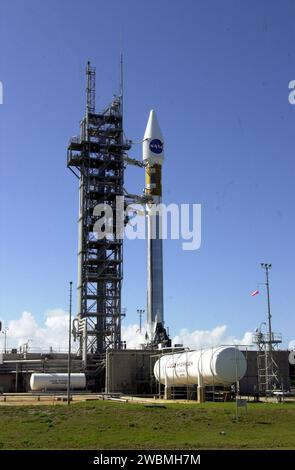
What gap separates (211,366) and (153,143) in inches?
1838

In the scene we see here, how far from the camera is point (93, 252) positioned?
92.8 metres

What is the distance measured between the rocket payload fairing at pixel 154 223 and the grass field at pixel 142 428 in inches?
1662

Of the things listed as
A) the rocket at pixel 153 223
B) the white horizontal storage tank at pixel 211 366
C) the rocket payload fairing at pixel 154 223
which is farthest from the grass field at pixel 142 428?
the rocket payload fairing at pixel 154 223

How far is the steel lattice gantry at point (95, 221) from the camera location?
91000 mm

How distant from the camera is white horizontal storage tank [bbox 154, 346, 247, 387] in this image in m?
55.4

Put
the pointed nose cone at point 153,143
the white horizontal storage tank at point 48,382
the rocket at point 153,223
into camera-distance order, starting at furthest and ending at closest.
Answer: the pointed nose cone at point 153,143, the rocket at point 153,223, the white horizontal storage tank at point 48,382

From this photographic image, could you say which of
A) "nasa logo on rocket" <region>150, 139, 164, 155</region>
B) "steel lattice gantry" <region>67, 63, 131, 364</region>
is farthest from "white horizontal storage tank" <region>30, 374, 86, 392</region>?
"nasa logo on rocket" <region>150, 139, 164, 155</region>

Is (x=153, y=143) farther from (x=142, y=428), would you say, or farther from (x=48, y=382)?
(x=142, y=428)

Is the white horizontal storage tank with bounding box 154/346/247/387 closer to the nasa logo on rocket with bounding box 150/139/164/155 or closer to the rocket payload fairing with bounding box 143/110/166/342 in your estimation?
the rocket payload fairing with bounding box 143/110/166/342

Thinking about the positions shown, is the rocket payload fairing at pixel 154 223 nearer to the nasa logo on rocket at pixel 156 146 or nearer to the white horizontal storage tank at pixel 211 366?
the nasa logo on rocket at pixel 156 146

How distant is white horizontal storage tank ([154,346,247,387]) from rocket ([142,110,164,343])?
2335cm

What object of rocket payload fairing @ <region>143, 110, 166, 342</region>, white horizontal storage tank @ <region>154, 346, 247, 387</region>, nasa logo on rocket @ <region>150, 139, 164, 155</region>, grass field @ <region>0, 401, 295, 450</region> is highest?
nasa logo on rocket @ <region>150, 139, 164, 155</region>

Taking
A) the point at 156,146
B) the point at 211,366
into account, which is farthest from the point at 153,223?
the point at 211,366
